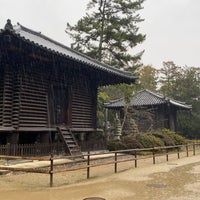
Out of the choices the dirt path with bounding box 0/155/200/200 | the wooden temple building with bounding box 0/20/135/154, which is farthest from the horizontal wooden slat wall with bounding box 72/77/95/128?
the dirt path with bounding box 0/155/200/200

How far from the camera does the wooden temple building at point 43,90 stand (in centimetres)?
1376

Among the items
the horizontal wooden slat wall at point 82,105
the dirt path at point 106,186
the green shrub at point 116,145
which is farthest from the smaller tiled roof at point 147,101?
the dirt path at point 106,186

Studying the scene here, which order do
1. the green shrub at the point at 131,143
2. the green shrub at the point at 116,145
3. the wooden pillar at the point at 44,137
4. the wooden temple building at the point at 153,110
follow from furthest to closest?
the wooden temple building at the point at 153,110
the green shrub at the point at 116,145
the green shrub at the point at 131,143
the wooden pillar at the point at 44,137

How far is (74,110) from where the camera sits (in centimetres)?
1841

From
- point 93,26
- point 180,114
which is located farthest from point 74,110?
point 180,114

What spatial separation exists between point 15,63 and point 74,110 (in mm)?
5126

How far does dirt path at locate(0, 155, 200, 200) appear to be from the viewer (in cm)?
807

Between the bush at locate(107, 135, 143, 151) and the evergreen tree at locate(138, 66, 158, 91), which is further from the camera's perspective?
the evergreen tree at locate(138, 66, 158, 91)

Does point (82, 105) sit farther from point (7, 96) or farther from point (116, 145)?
point (7, 96)

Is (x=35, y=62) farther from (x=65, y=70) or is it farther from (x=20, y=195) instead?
(x=20, y=195)

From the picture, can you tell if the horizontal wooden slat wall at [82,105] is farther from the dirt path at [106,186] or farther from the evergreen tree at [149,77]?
the evergreen tree at [149,77]

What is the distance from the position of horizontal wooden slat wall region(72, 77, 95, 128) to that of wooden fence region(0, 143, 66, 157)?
9.66 ft

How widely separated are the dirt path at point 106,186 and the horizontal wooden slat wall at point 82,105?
6.57m

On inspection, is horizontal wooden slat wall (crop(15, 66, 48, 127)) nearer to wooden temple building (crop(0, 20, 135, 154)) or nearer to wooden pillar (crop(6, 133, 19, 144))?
wooden temple building (crop(0, 20, 135, 154))
